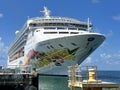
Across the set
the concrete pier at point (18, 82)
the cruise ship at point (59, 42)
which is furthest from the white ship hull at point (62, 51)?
the concrete pier at point (18, 82)

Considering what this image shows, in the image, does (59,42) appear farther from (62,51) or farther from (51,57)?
(51,57)

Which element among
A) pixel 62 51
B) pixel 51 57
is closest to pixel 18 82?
pixel 62 51

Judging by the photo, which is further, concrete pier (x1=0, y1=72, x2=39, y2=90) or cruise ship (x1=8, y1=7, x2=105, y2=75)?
cruise ship (x1=8, y1=7, x2=105, y2=75)

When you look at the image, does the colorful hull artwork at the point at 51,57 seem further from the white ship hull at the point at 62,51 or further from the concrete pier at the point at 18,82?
the concrete pier at the point at 18,82

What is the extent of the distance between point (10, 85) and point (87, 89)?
20049mm

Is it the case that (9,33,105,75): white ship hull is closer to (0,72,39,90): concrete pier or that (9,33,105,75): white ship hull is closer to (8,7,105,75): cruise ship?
(8,7,105,75): cruise ship

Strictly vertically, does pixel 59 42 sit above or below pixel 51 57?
above

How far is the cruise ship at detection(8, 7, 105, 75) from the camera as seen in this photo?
61.1 metres

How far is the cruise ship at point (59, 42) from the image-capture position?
61100 mm

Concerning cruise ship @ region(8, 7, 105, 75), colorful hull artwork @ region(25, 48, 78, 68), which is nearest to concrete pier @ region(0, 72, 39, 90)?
cruise ship @ region(8, 7, 105, 75)

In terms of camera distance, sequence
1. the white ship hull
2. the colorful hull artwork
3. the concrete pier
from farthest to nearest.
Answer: the colorful hull artwork, the white ship hull, the concrete pier

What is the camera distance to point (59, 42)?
61688mm

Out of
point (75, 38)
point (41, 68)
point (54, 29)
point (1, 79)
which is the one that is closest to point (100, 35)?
point (75, 38)

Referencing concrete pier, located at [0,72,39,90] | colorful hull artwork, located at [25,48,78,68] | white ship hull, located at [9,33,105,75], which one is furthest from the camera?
colorful hull artwork, located at [25,48,78,68]
